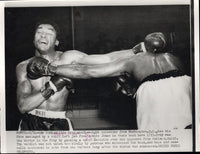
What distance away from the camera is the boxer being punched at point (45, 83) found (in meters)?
1.90

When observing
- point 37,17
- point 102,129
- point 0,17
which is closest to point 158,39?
point 102,129

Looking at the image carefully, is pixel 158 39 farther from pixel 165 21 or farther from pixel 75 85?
pixel 75 85

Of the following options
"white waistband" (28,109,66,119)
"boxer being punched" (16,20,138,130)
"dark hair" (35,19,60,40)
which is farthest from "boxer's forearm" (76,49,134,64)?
"white waistband" (28,109,66,119)

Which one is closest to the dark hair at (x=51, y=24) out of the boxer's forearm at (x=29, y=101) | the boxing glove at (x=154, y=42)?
the boxer's forearm at (x=29, y=101)

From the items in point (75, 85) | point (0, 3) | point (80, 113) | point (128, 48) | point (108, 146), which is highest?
point (0, 3)

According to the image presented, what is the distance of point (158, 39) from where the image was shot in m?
1.90

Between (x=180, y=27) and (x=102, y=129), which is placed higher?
(x=180, y=27)

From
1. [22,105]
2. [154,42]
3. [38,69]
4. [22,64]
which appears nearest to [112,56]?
[154,42]

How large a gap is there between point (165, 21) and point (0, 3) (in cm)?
137

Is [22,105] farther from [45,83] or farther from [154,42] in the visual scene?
[154,42]

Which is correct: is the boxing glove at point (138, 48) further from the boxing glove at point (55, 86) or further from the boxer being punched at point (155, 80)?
the boxing glove at point (55, 86)

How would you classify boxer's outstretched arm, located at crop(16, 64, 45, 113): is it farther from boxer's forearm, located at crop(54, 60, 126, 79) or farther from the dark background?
boxer's forearm, located at crop(54, 60, 126, 79)

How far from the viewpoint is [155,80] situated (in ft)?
6.21

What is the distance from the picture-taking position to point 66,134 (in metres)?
1.91
